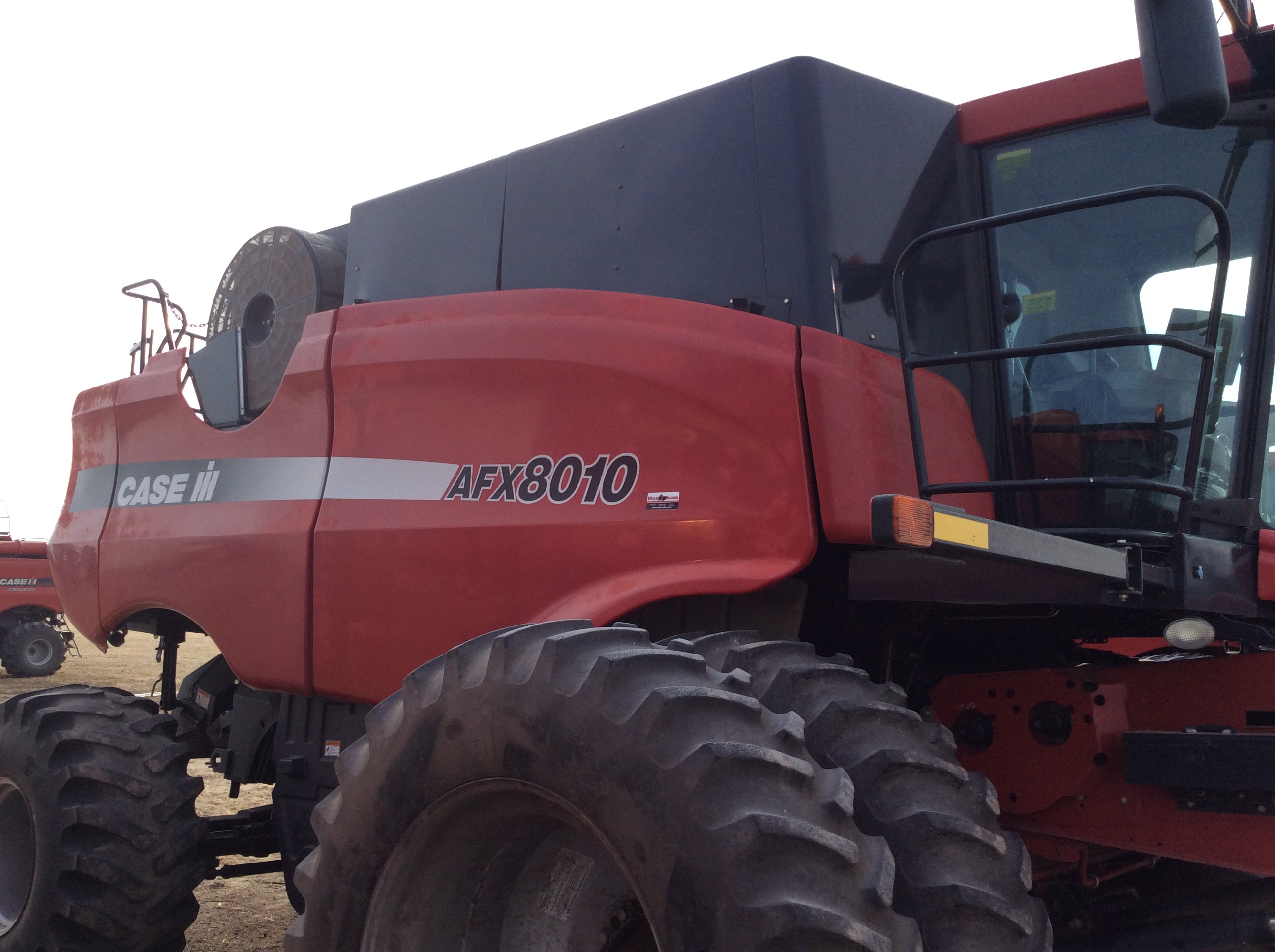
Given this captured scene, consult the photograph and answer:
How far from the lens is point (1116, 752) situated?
10.1ft

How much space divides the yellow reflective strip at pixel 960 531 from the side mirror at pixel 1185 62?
913 millimetres

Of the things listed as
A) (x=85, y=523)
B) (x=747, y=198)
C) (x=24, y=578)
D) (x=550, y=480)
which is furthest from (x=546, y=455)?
(x=24, y=578)

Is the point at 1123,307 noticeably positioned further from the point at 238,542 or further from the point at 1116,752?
the point at 238,542

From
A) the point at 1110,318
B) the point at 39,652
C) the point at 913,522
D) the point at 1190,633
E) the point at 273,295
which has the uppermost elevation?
the point at 273,295

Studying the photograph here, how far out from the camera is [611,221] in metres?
3.69

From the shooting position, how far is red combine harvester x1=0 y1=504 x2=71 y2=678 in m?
17.6

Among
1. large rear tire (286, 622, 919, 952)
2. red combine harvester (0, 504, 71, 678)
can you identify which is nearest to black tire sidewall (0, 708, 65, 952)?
large rear tire (286, 622, 919, 952)

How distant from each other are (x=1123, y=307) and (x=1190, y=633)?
917 mm

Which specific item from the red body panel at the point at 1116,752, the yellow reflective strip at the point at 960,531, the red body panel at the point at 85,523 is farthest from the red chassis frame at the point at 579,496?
the red body panel at the point at 85,523

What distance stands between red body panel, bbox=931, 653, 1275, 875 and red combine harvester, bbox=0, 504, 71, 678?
17.5 meters

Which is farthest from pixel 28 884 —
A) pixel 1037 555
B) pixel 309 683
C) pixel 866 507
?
pixel 1037 555

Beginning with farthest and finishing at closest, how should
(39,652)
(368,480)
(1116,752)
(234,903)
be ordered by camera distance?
(39,652)
(234,903)
(368,480)
(1116,752)

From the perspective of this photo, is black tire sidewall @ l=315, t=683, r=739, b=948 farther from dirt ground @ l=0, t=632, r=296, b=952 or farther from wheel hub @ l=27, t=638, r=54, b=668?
wheel hub @ l=27, t=638, r=54, b=668

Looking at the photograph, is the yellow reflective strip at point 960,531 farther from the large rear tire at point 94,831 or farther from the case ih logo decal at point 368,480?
the large rear tire at point 94,831
